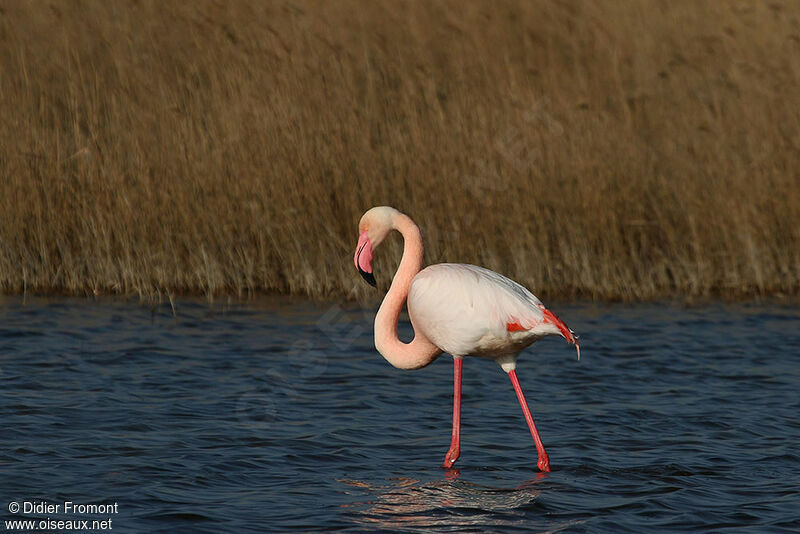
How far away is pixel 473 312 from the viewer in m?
5.34

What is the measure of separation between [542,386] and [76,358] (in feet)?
9.52

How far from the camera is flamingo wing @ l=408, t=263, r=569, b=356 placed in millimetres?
5305

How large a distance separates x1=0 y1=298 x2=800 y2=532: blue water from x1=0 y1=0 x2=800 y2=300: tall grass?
0.38 m

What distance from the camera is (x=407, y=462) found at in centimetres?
556

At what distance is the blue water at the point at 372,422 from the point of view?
4828 mm

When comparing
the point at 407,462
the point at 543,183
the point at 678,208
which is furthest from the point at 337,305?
the point at 407,462

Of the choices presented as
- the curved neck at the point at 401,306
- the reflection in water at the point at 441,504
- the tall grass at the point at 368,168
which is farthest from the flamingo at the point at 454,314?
the tall grass at the point at 368,168

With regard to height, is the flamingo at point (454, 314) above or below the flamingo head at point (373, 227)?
below

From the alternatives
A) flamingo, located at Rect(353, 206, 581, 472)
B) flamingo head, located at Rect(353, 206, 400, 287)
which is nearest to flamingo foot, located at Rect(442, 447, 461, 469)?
flamingo, located at Rect(353, 206, 581, 472)

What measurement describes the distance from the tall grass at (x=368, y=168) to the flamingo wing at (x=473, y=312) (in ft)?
11.3

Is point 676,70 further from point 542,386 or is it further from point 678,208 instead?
point 542,386

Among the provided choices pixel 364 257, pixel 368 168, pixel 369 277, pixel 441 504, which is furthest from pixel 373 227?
pixel 368 168

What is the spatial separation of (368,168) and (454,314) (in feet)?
12.4

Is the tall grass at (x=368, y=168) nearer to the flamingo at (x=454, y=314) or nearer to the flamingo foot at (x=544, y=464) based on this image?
the flamingo at (x=454, y=314)
